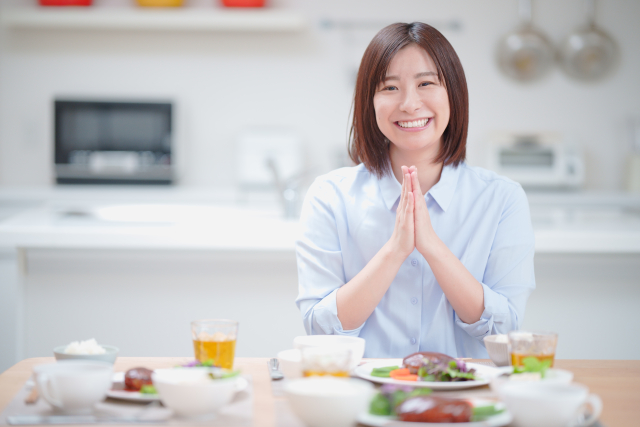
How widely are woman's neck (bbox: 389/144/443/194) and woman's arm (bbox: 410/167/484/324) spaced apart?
0.21 meters

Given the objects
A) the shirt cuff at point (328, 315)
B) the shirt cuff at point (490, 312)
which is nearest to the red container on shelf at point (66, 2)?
the shirt cuff at point (328, 315)

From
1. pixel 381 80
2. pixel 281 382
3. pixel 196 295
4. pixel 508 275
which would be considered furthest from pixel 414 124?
pixel 196 295

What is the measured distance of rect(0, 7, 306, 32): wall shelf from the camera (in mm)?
3531

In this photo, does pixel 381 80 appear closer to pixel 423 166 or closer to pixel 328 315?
pixel 423 166

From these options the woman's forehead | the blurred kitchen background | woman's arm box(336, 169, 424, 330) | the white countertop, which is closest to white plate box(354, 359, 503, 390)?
woman's arm box(336, 169, 424, 330)

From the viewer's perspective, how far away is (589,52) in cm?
387

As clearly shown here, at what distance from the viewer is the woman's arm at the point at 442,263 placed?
1.20 meters

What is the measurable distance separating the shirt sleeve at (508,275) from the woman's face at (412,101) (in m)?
0.23

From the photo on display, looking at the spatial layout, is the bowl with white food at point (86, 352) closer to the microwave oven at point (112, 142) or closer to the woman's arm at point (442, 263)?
the woman's arm at point (442, 263)

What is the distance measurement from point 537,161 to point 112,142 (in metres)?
2.33

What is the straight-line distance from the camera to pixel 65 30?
383 centimetres

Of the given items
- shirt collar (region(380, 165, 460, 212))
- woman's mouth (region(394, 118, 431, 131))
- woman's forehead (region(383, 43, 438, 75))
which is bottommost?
shirt collar (region(380, 165, 460, 212))

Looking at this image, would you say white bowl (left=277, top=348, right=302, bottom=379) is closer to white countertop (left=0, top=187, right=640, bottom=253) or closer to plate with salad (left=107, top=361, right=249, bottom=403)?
plate with salad (left=107, top=361, right=249, bottom=403)

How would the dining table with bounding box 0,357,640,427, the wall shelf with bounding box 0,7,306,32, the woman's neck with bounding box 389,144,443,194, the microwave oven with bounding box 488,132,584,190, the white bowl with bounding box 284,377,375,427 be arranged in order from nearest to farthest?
the white bowl with bounding box 284,377,375,427 < the dining table with bounding box 0,357,640,427 < the woman's neck with bounding box 389,144,443,194 < the wall shelf with bounding box 0,7,306,32 < the microwave oven with bounding box 488,132,584,190
